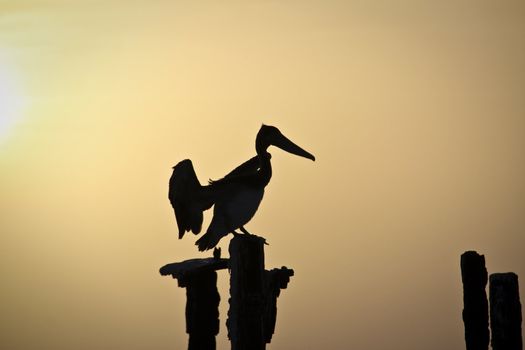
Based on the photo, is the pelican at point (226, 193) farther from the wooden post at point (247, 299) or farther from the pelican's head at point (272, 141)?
the wooden post at point (247, 299)

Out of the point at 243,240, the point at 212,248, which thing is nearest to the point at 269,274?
the point at 212,248

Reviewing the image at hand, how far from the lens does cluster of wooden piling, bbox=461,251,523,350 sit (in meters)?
12.0

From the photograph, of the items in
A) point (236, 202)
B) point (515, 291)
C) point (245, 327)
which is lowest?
point (245, 327)

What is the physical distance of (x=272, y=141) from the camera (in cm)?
1242

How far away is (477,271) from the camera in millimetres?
12078

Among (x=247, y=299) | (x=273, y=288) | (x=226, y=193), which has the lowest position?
(x=247, y=299)

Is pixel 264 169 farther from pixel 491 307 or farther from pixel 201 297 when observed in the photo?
pixel 491 307

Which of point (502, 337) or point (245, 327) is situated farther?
point (502, 337)

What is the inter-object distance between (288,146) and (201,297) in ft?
7.26

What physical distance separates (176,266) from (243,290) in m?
2.55

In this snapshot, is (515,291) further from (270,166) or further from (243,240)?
(243,240)

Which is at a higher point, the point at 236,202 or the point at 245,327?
the point at 236,202

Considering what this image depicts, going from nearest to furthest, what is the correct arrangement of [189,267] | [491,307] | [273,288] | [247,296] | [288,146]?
[247,296] → [189,267] → [273,288] → [491,307] → [288,146]

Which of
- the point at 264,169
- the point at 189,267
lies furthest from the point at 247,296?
the point at 264,169
